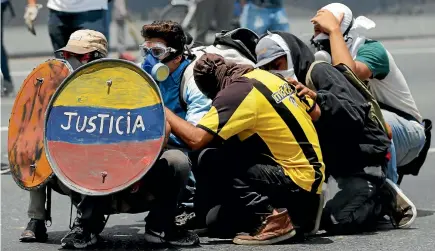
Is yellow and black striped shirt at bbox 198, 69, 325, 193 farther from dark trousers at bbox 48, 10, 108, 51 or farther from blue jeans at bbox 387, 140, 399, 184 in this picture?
dark trousers at bbox 48, 10, 108, 51

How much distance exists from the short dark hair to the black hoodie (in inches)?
23.8

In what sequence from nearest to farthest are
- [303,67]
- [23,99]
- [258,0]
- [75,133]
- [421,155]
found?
[75,133]
[23,99]
[303,67]
[421,155]
[258,0]

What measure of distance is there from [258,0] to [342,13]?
19.6 feet

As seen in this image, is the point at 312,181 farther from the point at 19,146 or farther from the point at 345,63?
the point at 19,146

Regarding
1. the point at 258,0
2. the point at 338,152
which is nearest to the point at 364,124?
the point at 338,152

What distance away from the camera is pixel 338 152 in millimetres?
6781

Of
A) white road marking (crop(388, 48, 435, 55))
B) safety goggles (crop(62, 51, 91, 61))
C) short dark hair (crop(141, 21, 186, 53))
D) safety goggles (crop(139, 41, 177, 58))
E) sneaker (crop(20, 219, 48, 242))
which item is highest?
short dark hair (crop(141, 21, 186, 53))

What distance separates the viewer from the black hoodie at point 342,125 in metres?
6.60

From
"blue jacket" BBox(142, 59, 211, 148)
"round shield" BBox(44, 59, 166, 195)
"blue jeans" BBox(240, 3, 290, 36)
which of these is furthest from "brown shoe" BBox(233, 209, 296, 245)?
"blue jeans" BBox(240, 3, 290, 36)

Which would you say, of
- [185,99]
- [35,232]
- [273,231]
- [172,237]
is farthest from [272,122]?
[35,232]

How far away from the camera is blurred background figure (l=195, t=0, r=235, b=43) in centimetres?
1627

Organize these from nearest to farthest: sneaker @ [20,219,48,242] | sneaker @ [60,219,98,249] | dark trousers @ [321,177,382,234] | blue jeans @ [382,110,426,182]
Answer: sneaker @ [60,219,98,249], sneaker @ [20,219,48,242], dark trousers @ [321,177,382,234], blue jeans @ [382,110,426,182]

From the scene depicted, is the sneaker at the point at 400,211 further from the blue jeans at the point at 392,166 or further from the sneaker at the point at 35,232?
the sneaker at the point at 35,232

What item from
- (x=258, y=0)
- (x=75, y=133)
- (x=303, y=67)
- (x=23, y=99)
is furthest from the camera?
(x=258, y=0)
